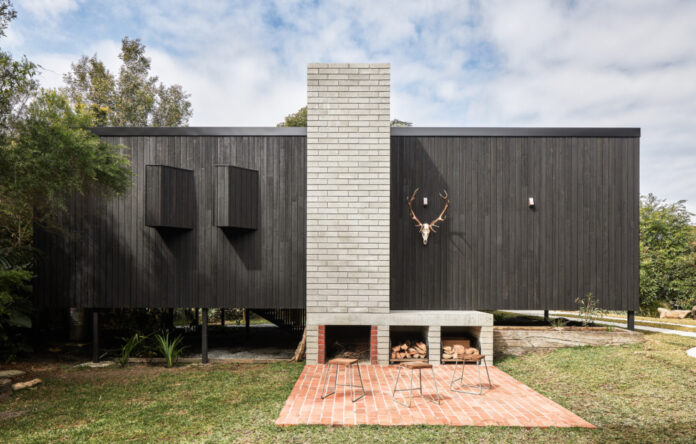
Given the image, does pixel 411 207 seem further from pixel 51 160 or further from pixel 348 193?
pixel 51 160

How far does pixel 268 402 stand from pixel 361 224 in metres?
3.55

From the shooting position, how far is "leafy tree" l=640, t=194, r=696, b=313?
628 inches

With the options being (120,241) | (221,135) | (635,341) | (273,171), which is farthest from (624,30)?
(120,241)

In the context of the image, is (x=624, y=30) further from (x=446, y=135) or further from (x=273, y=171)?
(x=273, y=171)

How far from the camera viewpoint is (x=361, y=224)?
7.05 meters

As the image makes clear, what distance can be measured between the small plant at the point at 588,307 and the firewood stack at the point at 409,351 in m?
3.61

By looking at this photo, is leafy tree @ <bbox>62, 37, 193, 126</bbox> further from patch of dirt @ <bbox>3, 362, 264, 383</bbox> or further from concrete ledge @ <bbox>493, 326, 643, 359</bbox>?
concrete ledge @ <bbox>493, 326, 643, 359</bbox>

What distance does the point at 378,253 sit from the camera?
23.1 feet

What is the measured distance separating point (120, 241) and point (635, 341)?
1149cm

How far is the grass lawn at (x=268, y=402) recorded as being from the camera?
399 cm

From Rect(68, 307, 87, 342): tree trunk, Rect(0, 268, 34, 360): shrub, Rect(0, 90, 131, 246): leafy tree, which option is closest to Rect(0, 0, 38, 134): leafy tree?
Rect(0, 90, 131, 246): leafy tree

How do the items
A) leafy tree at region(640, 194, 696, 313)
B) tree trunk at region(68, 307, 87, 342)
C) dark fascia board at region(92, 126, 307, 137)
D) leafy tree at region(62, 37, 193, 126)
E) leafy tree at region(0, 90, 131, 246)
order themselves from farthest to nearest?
leafy tree at region(62, 37, 193, 126) < leafy tree at region(640, 194, 696, 313) < tree trunk at region(68, 307, 87, 342) < dark fascia board at region(92, 126, 307, 137) < leafy tree at region(0, 90, 131, 246)

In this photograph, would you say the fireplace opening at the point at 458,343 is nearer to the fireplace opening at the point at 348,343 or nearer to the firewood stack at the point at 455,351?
the firewood stack at the point at 455,351

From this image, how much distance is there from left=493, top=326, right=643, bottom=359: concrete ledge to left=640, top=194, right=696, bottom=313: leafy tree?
11231 millimetres
